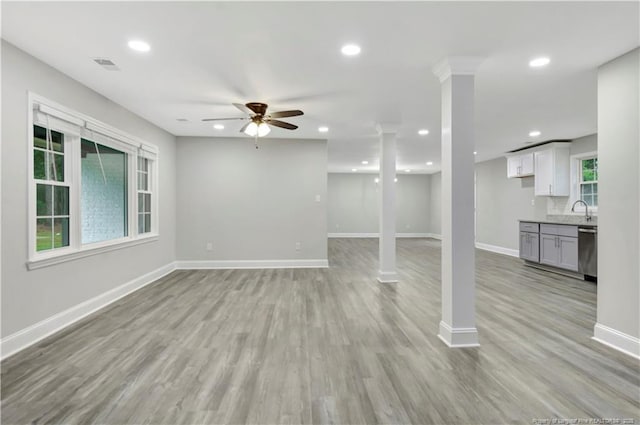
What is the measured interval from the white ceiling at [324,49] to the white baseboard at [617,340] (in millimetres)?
2448

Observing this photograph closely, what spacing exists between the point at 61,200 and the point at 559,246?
761 centimetres

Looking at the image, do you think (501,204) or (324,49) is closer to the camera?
(324,49)

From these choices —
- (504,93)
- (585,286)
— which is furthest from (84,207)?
(585,286)

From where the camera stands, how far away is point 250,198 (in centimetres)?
632

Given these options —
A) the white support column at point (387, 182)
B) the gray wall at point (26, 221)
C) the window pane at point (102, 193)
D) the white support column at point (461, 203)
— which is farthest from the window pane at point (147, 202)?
the white support column at point (461, 203)

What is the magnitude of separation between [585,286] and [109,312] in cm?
680

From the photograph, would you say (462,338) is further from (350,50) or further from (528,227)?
(528,227)

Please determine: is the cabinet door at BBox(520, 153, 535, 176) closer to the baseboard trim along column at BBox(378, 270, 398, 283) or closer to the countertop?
the countertop

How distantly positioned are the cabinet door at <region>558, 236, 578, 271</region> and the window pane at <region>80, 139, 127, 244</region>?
7388 millimetres

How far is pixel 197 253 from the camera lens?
246 inches

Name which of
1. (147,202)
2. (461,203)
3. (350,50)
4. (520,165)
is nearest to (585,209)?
(520,165)

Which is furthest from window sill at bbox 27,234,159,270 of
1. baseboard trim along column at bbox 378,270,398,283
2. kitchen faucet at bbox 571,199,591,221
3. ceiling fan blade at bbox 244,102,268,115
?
kitchen faucet at bbox 571,199,591,221

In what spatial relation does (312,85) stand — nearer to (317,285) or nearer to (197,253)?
(317,285)

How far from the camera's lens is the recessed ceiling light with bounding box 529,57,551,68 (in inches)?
112
